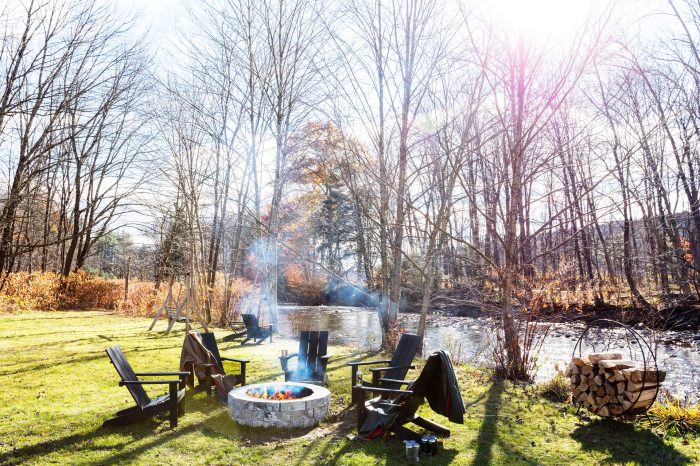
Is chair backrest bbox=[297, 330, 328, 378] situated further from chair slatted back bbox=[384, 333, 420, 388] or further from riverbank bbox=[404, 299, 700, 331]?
riverbank bbox=[404, 299, 700, 331]

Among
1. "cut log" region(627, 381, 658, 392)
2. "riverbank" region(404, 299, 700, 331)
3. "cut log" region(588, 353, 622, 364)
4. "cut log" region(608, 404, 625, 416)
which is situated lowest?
"cut log" region(608, 404, 625, 416)

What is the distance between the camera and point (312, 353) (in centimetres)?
679

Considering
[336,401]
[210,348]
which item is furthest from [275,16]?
[336,401]

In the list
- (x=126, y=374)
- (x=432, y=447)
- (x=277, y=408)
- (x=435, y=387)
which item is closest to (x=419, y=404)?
(x=435, y=387)

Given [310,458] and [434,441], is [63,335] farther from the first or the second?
[434,441]

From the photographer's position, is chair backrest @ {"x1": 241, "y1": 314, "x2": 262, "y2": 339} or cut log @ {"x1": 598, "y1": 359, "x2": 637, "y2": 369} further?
chair backrest @ {"x1": 241, "y1": 314, "x2": 262, "y2": 339}

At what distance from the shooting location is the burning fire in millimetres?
5071

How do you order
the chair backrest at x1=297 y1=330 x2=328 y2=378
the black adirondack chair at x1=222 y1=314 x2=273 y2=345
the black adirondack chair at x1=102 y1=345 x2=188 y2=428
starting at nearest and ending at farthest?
the black adirondack chair at x1=102 y1=345 x2=188 y2=428 < the chair backrest at x1=297 y1=330 x2=328 y2=378 < the black adirondack chair at x1=222 y1=314 x2=273 y2=345

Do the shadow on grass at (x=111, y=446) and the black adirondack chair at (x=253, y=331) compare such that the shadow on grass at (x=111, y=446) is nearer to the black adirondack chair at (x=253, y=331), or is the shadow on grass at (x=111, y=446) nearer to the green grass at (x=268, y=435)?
the green grass at (x=268, y=435)

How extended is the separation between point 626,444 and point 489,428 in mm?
1208

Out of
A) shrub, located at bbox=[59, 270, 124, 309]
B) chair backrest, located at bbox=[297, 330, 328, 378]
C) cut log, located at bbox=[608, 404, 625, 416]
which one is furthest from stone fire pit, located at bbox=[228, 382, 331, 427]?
shrub, located at bbox=[59, 270, 124, 309]

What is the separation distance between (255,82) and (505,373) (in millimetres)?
9476

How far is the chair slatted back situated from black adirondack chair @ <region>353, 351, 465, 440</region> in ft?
3.38

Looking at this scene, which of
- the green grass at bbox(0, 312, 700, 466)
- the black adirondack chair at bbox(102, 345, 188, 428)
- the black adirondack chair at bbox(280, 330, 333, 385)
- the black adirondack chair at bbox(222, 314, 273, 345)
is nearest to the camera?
the green grass at bbox(0, 312, 700, 466)
